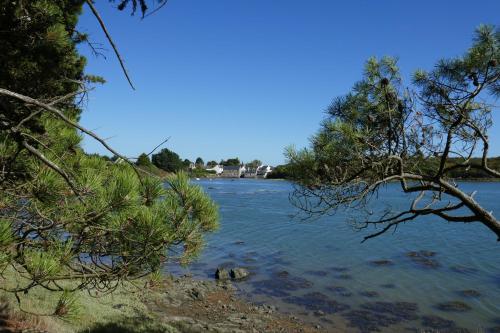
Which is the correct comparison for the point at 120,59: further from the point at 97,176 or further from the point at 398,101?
the point at 398,101

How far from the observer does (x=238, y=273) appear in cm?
1758

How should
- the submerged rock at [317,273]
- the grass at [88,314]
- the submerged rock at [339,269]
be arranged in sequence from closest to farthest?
the grass at [88,314], the submerged rock at [317,273], the submerged rock at [339,269]

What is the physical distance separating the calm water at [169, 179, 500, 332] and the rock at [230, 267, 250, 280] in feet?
1.27

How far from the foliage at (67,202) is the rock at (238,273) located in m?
14.4

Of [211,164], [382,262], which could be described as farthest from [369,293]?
[211,164]

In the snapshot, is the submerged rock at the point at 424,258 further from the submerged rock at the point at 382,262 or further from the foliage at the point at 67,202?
the foliage at the point at 67,202

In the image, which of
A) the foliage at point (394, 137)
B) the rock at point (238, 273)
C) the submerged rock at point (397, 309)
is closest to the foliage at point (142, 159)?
the foliage at point (394, 137)

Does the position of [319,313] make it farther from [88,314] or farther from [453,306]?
[88,314]

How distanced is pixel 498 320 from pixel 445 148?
1077 cm

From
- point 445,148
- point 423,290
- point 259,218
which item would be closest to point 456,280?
point 423,290

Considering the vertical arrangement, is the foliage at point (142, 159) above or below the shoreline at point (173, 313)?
above

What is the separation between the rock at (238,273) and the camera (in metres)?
17.4

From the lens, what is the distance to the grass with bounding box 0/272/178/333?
20.0 ft

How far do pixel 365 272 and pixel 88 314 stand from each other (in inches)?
499
